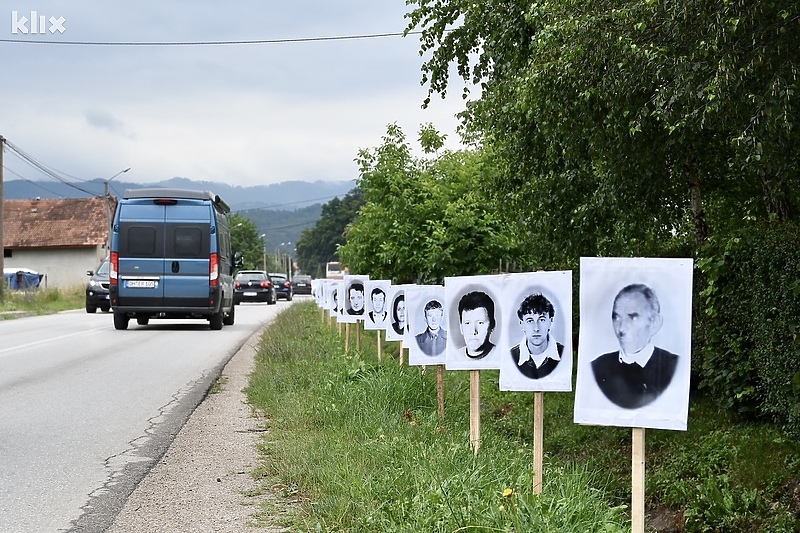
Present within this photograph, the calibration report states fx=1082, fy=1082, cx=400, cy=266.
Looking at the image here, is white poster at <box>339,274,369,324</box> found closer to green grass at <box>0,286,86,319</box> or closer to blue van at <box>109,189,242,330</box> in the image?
blue van at <box>109,189,242,330</box>

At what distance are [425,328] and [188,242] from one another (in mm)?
14900

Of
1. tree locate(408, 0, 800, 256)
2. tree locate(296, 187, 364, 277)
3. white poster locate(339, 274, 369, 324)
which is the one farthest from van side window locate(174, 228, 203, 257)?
tree locate(296, 187, 364, 277)

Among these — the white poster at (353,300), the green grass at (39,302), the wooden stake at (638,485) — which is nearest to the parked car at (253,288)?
the green grass at (39,302)

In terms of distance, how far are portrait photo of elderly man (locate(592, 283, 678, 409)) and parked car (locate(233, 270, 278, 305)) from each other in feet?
148

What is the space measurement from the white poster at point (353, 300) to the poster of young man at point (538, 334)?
27.8ft

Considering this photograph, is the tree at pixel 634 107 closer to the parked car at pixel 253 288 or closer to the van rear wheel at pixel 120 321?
the van rear wheel at pixel 120 321

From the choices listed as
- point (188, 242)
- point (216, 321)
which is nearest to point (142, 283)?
point (188, 242)

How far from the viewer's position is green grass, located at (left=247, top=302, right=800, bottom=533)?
5379 millimetres

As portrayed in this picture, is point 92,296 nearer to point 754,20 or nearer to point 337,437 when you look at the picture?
point 337,437

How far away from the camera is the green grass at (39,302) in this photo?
123 feet

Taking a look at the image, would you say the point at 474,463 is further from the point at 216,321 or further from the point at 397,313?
the point at 216,321

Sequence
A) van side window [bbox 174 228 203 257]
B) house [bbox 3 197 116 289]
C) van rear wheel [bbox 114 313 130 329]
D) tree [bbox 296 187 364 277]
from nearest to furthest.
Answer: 1. van side window [bbox 174 228 203 257]
2. van rear wheel [bbox 114 313 130 329]
3. house [bbox 3 197 116 289]
4. tree [bbox 296 187 364 277]

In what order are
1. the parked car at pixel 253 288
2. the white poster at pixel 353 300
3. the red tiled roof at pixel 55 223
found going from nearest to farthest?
1. the white poster at pixel 353 300
2. the parked car at pixel 253 288
3. the red tiled roof at pixel 55 223

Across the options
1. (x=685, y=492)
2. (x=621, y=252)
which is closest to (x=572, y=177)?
(x=621, y=252)
